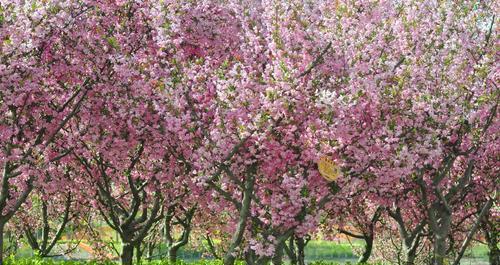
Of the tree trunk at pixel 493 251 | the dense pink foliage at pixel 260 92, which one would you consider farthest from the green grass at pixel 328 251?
the dense pink foliage at pixel 260 92

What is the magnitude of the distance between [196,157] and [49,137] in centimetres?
307

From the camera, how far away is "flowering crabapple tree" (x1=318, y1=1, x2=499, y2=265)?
11586mm

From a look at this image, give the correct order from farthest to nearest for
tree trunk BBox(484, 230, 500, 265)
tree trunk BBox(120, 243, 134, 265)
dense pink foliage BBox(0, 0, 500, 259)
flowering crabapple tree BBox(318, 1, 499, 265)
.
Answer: tree trunk BBox(484, 230, 500, 265), tree trunk BBox(120, 243, 134, 265), flowering crabapple tree BBox(318, 1, 499, 265), dense pink foliage BBox(0, 0, 500, 259)

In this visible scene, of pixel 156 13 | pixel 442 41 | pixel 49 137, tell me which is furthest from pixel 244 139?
pixel 442 41

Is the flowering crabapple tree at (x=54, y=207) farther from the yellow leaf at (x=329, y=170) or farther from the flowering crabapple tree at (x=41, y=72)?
the yellow leaf at (x=329, y=170)

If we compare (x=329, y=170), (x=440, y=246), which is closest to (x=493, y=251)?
(x=440, y=246)

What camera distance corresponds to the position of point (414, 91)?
1262cm

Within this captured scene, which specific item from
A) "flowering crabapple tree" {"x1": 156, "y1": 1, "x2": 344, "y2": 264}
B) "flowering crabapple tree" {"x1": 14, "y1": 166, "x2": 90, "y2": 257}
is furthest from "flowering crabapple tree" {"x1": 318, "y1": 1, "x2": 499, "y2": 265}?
"flowering crabapple tree" {"x1": 14, "y1": 166, "x2": 90, "y2": 257}

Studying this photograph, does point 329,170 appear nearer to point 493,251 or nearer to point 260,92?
point 260,92

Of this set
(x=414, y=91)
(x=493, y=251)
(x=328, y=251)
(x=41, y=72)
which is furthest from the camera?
(x=328, y=251)

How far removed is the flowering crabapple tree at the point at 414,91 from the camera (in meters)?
11.6

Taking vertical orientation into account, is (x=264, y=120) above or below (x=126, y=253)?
Result: above

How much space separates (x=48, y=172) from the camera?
15.4 metres

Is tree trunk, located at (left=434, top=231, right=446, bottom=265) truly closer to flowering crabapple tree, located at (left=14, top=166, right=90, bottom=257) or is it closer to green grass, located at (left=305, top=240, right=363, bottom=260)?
flowering crabapple tree, located at (left=14, top=166, right=90, bottom=257)
